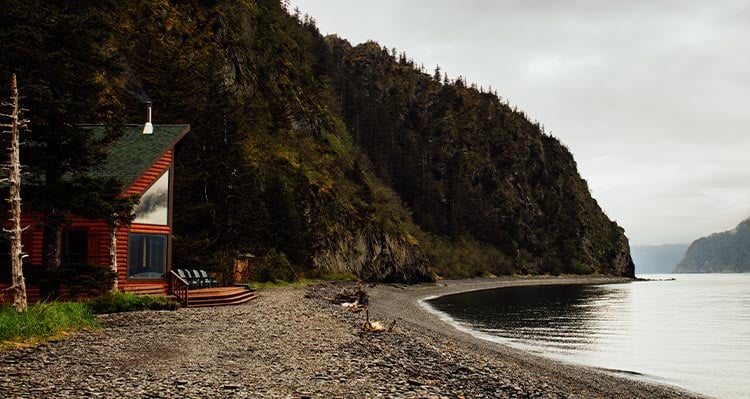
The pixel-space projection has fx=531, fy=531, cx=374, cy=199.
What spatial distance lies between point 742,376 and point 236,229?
33.7m

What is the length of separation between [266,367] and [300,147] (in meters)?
64.0

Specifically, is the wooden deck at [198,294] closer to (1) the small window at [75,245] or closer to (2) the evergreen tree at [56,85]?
(1) the small window at [75,245]

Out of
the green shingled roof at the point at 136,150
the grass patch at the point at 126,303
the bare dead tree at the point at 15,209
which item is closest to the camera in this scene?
the bare dead tree at the point at 15,209

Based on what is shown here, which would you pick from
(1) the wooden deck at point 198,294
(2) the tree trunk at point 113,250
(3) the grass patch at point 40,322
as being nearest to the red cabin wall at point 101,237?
(1) the wooden deck at point 198,294

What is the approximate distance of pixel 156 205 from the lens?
87.5 ft

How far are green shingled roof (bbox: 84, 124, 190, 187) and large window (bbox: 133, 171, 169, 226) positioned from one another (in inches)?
46.4

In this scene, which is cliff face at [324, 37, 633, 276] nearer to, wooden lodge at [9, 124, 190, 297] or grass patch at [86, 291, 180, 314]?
wooden lodge at [9, 124, 190, 297]

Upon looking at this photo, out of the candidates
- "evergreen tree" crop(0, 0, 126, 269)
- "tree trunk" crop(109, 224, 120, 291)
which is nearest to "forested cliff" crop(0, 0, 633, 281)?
"evergreen tree" crop(0, 0, 126, 269)

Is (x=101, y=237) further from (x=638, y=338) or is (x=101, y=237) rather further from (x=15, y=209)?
(x=638, y=338)

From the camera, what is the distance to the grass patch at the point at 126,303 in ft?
69.9

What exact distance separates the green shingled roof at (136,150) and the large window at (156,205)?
3.87 feet

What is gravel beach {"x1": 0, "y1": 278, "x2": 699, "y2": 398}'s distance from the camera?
9.89m

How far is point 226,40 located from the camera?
70250 mm

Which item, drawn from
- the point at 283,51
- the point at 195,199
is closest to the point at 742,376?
the point at 195,199
